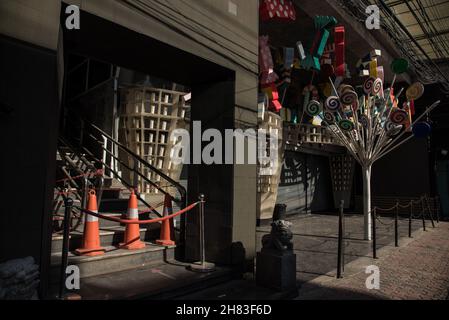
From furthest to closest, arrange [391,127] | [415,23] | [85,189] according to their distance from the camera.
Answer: [415,23]
[391,127]
[85,189]

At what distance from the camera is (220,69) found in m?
5.30

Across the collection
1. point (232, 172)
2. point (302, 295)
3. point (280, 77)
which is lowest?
point (302, 295)

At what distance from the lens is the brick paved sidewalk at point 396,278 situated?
4.62 m

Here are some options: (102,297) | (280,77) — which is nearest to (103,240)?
(102,297)

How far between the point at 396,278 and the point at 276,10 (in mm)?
7784

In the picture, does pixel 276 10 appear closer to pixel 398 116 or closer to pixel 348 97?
pixel 348 97

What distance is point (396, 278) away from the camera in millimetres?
5469

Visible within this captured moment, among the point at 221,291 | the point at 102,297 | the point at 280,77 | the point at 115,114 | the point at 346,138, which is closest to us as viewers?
the point at 102,297

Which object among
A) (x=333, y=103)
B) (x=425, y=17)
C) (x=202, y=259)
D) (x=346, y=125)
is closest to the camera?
(x=202, y=259)

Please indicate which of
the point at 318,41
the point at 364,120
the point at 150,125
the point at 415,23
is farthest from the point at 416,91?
the point at 415,23

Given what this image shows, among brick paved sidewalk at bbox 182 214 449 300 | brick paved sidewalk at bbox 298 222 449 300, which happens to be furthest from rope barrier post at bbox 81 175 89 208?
brick paved sidewalk at bbox 298 222 449 300

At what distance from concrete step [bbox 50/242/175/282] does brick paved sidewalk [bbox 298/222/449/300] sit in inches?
93.2
